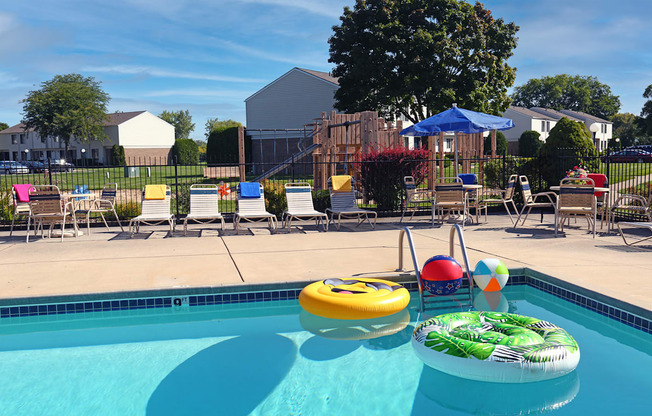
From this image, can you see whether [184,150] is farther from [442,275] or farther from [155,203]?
[442,275]

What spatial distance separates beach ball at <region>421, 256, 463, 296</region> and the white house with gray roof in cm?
5086

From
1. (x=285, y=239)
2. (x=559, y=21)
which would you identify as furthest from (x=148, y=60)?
(x=285, y=239)

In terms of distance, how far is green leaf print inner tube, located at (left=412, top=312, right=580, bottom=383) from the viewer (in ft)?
12.2

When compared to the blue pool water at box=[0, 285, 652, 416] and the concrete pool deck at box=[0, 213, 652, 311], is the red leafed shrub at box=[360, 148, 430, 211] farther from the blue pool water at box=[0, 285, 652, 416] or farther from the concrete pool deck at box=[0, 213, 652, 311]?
the blue pool water at box=[0, 285, 652, 416]

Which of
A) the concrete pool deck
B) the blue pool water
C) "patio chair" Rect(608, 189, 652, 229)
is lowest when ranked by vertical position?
the blue pool water

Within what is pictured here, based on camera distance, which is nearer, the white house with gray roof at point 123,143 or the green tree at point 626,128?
the white house with gray roof at point 123,143

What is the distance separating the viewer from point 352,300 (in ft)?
16.2

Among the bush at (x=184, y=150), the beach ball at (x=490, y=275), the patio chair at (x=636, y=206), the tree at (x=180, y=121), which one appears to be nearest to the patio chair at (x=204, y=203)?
the beach ball at (x=490, y=275)

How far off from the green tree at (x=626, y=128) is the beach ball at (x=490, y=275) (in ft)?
236

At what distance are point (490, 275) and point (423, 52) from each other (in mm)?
23153

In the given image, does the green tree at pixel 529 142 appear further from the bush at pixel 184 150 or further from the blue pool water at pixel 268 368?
the blue pool water at pixel 268 368

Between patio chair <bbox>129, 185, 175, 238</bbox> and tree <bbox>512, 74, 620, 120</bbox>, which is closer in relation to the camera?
patio chair <bbox>129, 185, 175, 238</bbox>

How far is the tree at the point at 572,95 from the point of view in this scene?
300 feet

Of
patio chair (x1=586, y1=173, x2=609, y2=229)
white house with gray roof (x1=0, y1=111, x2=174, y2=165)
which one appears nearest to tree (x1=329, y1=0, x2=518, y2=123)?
patio chair (x1=586, y1=173, x2=609, y2=229)
